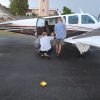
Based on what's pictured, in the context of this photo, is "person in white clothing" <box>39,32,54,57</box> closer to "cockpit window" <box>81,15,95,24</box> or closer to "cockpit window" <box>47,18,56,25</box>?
"cockpit window" <box>81,15,95,24</box>

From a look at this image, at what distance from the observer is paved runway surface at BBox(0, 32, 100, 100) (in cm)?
826

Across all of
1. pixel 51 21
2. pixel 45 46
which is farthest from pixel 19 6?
pixel 45 46

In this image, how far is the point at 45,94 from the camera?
8344 millimetres

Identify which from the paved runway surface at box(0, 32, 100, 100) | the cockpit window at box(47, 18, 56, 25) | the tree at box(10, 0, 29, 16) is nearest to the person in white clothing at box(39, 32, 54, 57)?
the paved runway surface at box(0, 32, 100, 100)

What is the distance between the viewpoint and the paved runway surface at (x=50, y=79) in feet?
27.1

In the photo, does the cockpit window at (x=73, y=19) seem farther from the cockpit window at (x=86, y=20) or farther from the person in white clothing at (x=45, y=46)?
the person in white clothing at (x=45, y=46)

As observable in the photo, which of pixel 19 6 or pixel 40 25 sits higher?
pixel 40 25

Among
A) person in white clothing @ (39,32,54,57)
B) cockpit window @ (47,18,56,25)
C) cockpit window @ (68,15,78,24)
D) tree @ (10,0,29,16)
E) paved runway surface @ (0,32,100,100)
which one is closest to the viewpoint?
paved runway surface @ (0,32,100,100)

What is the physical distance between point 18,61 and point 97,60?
3.25 m

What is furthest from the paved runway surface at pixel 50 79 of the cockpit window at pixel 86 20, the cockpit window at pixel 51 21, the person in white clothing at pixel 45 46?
the cockpit window at pixel 51 21

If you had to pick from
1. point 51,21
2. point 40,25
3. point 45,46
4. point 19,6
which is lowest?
point 19,6

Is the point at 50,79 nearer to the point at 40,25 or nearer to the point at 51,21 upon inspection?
the point at 40,25

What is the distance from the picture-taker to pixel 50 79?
10273 mm

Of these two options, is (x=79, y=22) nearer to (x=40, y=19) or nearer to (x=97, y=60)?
(x=40, y=19)
